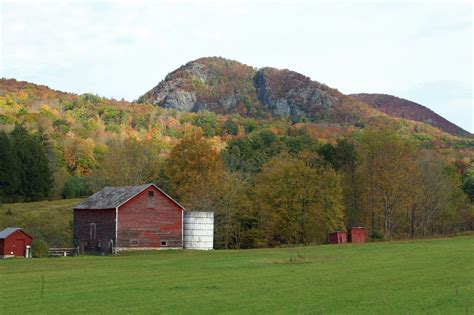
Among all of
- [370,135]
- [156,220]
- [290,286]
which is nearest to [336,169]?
[370,135]

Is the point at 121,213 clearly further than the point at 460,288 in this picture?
Yes

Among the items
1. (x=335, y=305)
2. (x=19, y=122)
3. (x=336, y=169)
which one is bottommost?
(x=335, y=305)

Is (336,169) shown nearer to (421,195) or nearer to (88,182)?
(421,195)

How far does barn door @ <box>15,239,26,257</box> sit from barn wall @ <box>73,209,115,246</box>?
883 cm

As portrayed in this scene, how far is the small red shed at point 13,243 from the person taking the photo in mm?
56875

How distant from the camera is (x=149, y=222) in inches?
2586

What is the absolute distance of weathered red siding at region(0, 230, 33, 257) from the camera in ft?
187

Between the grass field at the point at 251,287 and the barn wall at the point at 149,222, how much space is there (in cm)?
2030

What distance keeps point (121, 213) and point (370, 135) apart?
36.8m

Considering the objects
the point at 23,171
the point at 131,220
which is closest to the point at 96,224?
the point at 131,220

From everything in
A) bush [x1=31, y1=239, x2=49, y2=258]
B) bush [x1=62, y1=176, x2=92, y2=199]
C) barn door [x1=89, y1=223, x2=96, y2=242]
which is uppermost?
bush [x1=62, y1=176, x2=92, y2=199]

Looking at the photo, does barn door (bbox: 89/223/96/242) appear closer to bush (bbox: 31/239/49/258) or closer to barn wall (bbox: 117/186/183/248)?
barn wall (bbox: 117/186/183/248)

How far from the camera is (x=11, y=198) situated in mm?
104500

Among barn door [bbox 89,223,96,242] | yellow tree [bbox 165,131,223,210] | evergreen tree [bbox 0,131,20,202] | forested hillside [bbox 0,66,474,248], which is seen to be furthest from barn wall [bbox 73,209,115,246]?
evergreen tree [bbox 0,131,20,202]
